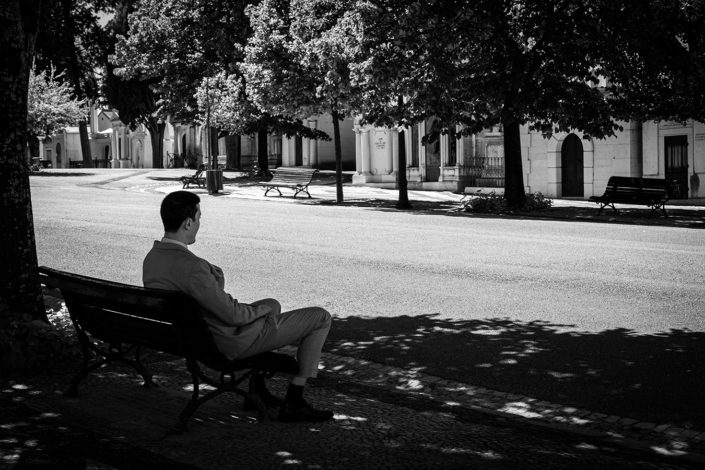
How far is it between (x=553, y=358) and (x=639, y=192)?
1921cm

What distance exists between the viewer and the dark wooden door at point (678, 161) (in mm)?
32938

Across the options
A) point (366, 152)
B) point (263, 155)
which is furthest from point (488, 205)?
point (263, 155)

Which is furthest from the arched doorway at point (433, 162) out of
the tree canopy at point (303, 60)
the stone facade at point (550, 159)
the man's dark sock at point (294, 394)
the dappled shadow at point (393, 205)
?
the man's dark sock at point (294, 394)

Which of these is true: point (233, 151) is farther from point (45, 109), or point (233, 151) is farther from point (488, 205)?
point (488, 205)

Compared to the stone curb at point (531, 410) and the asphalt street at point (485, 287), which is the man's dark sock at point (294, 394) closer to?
the stone curb at point (531, 410)

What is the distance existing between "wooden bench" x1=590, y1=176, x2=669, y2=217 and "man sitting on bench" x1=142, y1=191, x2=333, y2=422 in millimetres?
20921

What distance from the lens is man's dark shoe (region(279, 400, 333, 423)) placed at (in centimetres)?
568

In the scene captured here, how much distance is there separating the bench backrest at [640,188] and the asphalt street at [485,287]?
3.60 metres

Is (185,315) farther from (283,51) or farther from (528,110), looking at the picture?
(283,51)

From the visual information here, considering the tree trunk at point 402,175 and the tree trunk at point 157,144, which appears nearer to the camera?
the tree trunk at point 402,175

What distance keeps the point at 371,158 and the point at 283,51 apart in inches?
510

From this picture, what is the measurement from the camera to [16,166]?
7402mm

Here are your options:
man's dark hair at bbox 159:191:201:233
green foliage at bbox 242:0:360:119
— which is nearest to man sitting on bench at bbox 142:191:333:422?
man's dark hair at bbox 159:191:201:233

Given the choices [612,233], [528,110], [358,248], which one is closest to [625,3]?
[528,110]
